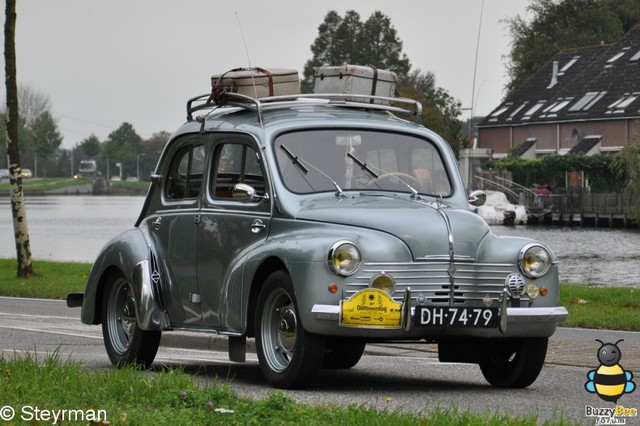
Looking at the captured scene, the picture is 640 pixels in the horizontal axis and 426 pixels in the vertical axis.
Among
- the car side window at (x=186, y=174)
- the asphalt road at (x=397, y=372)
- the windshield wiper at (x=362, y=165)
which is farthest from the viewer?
the car side window at (x=186, y=174)

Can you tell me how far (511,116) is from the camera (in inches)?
4267

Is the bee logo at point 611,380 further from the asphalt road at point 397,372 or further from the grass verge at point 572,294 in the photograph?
the grass verge at point 572,294

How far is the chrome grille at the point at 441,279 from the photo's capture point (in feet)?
31.2

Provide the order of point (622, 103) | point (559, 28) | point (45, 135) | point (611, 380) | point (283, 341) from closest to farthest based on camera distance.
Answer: point (611, 380) → point (283, 341) → point (622, 103) → point (559, 28) → point (45, 135)

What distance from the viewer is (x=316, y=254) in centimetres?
952

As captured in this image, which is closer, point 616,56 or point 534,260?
point 534,260

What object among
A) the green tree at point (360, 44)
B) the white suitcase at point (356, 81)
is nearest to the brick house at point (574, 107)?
the green tree at point (360, 44)

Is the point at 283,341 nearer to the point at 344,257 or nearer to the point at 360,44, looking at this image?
the point at 344,257

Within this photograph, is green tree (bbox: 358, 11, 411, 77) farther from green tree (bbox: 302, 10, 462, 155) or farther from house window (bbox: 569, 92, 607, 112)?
house window (bbox: 569, 92, 607, 112)

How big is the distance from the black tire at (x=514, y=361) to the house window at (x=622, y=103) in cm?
8835

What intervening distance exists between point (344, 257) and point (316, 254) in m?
0.18

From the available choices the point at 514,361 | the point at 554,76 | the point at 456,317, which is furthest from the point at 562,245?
the point at 456,317

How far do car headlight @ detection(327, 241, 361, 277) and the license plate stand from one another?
0.49m

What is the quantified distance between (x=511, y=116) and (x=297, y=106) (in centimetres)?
9804
